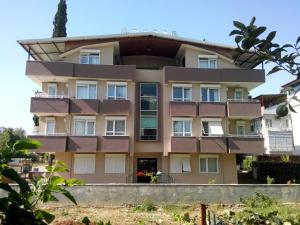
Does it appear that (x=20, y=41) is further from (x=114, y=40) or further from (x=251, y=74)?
(x=251, y=74)

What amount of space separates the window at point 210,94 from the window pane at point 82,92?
10946mm

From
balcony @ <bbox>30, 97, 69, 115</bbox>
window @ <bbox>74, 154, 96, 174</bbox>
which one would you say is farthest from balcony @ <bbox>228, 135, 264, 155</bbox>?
balcony @ <bbox>30, 97, 69, 115</bbox>

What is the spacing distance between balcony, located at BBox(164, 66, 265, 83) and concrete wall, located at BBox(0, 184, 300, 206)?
1203cm

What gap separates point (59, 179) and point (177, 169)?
29826 mm

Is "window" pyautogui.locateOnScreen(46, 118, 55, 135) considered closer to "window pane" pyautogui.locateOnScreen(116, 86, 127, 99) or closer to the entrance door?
"window pane" pyautogui.locateOnScreen(116, 86, 127, 99)

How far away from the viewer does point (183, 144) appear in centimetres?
3133

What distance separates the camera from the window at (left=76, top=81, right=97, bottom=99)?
32.3 metres

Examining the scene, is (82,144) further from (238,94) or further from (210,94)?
(238,94)

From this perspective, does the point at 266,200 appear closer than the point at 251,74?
Yes

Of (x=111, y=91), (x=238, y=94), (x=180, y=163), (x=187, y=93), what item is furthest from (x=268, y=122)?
(x=111, y=91)

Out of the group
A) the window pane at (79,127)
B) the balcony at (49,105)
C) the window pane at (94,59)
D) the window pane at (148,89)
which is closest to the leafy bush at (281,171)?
the window pane at (148,89)

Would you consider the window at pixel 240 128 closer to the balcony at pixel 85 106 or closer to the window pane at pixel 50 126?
the balcony at pixel 85 106

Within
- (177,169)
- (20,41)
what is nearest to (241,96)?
(177,169)

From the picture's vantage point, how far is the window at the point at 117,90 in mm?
32812
